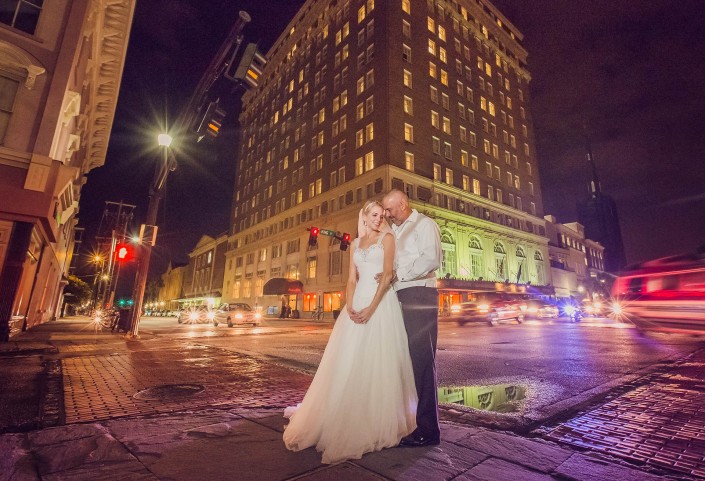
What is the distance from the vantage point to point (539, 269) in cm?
5212

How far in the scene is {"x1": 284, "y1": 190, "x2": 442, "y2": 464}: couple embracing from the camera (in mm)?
2469

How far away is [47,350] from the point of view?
8281mm

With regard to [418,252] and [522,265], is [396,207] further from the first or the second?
[522,265]

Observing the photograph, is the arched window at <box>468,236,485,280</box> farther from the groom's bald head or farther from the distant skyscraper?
the distant skyscraper

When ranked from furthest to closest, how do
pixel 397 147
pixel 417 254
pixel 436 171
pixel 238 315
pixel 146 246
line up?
1. pixel 436 171
2. pixel 397 147
3. pixel 238 315
4. pixel 146 246
5. pixel 417 254

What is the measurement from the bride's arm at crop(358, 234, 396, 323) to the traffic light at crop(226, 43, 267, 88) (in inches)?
278

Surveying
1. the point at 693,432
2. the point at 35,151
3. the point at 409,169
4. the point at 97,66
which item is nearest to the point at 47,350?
the point at 35,151

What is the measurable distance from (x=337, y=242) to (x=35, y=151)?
30411 mm

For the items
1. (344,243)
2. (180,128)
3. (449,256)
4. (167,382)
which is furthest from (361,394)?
(449,256)

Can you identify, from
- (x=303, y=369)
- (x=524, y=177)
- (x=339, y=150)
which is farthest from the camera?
(x=524, y=177)

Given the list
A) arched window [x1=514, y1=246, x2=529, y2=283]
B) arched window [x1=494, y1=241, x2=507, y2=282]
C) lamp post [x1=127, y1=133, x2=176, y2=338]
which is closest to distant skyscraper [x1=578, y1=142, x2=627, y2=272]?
arched window [x1=514, y1=246, x2=529, y2=283]

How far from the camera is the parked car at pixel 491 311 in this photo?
1825 centimetres

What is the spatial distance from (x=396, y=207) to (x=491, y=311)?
56.5 ft

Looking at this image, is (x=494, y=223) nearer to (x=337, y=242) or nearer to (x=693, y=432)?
(x=337, y=242)
